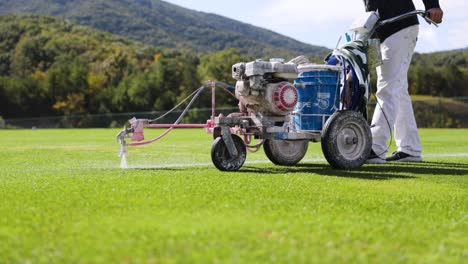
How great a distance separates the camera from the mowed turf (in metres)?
2.12

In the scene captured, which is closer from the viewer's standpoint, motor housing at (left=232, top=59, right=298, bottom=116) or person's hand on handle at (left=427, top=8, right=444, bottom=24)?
motor housing at (left=232, top=59, right=298, bottom=116)

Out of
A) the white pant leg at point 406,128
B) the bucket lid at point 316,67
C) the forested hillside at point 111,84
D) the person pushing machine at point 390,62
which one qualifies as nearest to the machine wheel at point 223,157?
the bucket lid at point 316,67

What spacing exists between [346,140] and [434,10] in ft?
5.78

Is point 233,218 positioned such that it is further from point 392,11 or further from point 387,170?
point 392,11

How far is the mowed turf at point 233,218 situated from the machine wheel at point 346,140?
56cm

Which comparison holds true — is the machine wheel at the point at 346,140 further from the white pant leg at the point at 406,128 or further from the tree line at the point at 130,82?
the tree line at the point at 130,82

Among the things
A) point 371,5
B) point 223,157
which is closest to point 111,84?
point 371,5

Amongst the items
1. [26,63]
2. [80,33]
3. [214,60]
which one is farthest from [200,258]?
[80,33]

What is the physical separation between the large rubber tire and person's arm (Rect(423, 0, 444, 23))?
1789 millimetres

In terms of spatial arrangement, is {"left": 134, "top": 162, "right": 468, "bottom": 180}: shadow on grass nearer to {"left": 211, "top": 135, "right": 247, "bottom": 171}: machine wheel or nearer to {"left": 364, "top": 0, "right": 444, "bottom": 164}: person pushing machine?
{"left": 211, "top": 135, "right": 247, "bottom": 171}: machine wheel

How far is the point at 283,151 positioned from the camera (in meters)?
6.00

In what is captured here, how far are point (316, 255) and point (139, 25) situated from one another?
17750cm

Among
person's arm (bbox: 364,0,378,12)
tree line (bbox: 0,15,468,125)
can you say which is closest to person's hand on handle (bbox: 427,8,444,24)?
person's arm (bbox: 364,0,378,12)

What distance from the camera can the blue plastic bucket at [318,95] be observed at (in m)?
5.50
